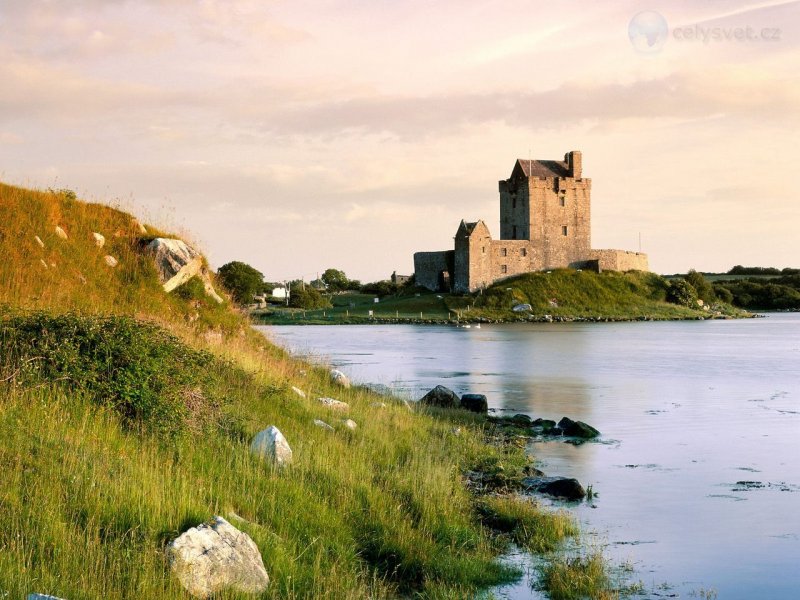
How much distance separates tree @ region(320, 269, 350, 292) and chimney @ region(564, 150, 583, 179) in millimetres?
69202

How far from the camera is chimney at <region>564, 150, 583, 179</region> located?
133 meters

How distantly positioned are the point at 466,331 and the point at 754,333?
31.8 m

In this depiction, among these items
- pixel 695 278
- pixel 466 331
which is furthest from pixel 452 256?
Answer: pixel 695 278

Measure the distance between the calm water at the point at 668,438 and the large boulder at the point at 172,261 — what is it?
601 centimetres

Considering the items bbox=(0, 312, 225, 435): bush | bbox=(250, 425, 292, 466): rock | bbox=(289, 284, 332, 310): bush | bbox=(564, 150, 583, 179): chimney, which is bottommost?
bbox=(250, 425, 292, 466): rock

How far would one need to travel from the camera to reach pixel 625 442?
77.0 ft

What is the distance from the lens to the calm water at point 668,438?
41.5 ft

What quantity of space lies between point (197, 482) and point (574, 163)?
12949 centimetres

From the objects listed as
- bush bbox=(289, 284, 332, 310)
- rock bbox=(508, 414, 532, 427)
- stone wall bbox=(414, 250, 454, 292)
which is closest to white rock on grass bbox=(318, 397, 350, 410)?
rock bbox=(508, 414, 532, 427)

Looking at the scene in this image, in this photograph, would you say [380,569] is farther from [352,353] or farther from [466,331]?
[466,331]

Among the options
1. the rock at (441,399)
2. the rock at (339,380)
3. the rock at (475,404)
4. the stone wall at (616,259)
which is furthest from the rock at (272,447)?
the stone wall at (616,259)

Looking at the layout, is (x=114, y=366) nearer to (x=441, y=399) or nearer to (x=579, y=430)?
(x=579, y=430)

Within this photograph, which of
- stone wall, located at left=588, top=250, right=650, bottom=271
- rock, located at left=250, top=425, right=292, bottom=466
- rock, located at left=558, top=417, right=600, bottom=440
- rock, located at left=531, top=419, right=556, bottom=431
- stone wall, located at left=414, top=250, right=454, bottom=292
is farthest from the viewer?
stone wall, located at left=588, top=250, right=650, bottom=271

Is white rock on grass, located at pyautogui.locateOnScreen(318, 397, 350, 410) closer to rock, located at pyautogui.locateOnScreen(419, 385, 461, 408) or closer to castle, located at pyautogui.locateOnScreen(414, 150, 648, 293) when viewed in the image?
rock, located at pyautogui.locateOnScreen(419, 385, 461, 408)
